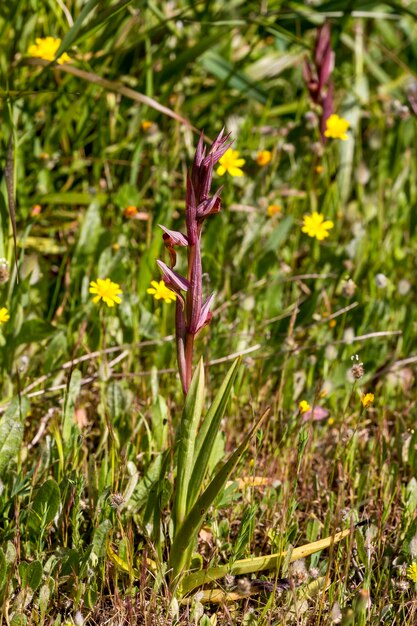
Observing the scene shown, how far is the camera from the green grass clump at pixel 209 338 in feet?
5.31

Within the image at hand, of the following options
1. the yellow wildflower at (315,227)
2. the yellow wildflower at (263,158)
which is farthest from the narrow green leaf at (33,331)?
the yellow wildflower at (263,158)

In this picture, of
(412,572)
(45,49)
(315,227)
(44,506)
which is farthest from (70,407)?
(45,49)

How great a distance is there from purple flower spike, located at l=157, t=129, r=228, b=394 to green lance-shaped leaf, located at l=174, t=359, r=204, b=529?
1.7 inches

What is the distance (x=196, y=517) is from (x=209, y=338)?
831 mm

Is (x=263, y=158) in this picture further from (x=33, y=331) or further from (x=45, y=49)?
(x=33, y=331)

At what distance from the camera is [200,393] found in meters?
1.51

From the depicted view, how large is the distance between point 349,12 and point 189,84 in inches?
26.4

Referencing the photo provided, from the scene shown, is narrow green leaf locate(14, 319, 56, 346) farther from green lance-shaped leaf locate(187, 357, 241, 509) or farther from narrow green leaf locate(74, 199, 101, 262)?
green lance-shaped leaf locate(187, 357, 241, 509)

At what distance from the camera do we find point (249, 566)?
1623mm

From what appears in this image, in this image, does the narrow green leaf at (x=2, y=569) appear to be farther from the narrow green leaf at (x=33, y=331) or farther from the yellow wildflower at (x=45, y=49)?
the yellow wildflower at (x=45, y=49)

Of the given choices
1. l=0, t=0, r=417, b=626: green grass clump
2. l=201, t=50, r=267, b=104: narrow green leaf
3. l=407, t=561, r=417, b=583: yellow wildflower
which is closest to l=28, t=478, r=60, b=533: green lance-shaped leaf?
l=0, t=0, r=417, b=626: green grass clump

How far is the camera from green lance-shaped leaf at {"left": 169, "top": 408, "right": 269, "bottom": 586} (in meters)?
1.44

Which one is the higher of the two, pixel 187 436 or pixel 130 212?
pixel 130 212

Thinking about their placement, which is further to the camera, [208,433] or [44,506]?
[44,506]
